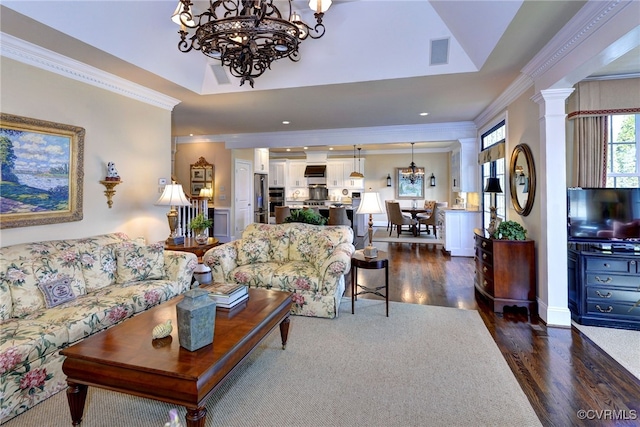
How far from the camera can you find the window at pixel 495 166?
4977 millimetres

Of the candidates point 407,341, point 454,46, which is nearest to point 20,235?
point 407,341

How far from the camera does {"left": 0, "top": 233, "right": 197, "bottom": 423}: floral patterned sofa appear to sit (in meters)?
1.95

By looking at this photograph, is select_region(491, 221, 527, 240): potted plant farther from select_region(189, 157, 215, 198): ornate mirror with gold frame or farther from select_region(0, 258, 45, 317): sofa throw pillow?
select_region(189, 157, 215, 198): ornate mirror with gold frame

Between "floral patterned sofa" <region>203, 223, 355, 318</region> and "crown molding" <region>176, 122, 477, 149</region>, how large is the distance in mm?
3365

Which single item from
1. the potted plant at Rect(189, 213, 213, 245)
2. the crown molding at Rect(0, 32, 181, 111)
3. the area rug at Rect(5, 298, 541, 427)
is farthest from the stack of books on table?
the crown molding at Rect(0, 32, 181, 111)

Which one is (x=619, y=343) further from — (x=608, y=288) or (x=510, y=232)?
(x=510, y=232)

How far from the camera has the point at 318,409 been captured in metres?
1.96

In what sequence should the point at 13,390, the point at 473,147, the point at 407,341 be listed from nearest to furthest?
1. the point at 13,390
2. the point at 407,341
3. the point at 473,147

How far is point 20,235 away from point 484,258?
16.2 ft

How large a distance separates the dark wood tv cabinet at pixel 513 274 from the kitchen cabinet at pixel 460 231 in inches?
121

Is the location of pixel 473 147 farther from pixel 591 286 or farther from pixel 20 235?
pixel 20 235

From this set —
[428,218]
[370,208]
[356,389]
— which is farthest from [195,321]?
[428,218]

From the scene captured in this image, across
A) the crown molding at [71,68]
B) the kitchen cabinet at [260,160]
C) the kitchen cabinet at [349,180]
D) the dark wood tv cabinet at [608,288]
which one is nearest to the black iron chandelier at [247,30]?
the crown molding at [71,68]

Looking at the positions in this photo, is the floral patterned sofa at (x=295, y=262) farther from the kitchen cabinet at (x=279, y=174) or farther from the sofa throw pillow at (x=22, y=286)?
the kitchen cabinet at (x=279, y=174)
